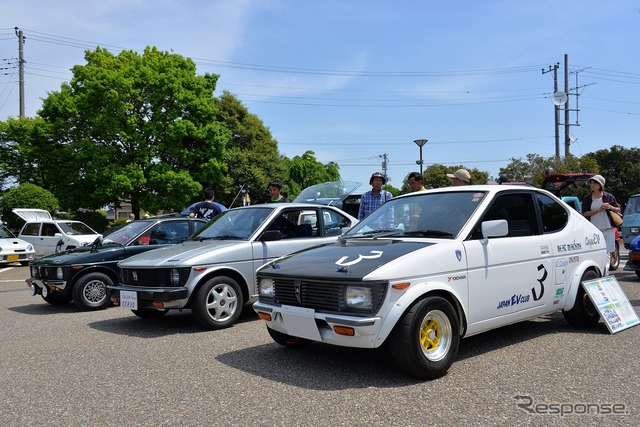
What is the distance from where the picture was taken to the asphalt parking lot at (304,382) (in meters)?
3.54

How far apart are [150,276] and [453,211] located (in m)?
3.78

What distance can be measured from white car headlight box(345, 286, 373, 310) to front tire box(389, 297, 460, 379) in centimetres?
30

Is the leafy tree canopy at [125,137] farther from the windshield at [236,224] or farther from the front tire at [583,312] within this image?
the front tire at [583,312]

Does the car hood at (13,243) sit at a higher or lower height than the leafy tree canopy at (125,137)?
lower

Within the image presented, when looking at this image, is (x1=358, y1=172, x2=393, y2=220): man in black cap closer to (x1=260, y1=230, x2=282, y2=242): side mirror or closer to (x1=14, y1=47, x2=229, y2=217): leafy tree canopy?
(x1=260, y1=230, x2=282, y2=242): side mirror

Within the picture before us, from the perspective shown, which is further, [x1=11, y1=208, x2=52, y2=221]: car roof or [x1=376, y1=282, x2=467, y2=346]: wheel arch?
[x1=11, y1=208, x2=52, y2=221]: car roof

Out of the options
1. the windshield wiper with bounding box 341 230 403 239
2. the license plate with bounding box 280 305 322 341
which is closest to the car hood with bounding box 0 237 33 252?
the windshield wiper with bounding box 341 230 403 239

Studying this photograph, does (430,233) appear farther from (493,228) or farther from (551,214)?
(551,214)

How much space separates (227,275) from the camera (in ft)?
21.9

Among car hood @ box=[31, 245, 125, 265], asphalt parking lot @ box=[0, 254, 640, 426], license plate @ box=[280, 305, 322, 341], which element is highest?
car hood @ box=[31, 245, 125, 265]

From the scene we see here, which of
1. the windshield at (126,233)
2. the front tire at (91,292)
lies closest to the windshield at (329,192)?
the windshield at (126,233)

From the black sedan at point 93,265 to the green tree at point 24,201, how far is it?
782 inches

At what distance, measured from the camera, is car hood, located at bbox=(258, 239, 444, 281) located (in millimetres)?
4148

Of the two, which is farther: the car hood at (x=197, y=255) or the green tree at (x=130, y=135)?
the green tree at (x=130, y=135)
